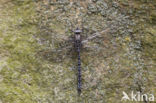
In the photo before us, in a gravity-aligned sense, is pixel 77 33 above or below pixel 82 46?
above

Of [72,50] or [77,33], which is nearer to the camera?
[77,33]

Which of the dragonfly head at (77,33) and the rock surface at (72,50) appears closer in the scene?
the dragonfly head at (77,33)

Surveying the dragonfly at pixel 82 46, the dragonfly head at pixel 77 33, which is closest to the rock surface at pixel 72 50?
the dragonfly at pixel 82 46

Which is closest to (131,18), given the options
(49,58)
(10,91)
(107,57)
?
(107,57)

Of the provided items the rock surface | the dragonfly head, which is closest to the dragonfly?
the rock surface

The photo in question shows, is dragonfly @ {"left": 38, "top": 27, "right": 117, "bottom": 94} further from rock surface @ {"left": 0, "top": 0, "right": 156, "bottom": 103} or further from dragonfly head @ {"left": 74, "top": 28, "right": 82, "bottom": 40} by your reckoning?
dragonfly head @ {"left": 74, "top": 28, "right": 82, "bottom": 40}

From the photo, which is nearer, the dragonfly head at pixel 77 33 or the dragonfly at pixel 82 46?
the dragonfly head at pixel 77 33

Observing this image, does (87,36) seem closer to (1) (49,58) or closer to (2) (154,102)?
(1) (49,58)

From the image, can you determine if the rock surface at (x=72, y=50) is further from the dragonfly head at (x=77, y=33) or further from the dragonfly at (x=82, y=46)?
the dragonfly head at (x=77, y=33)

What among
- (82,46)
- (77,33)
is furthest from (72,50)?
(77,33)

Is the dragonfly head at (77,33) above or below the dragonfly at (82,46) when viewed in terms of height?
above

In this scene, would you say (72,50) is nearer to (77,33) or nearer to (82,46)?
(82,46)
